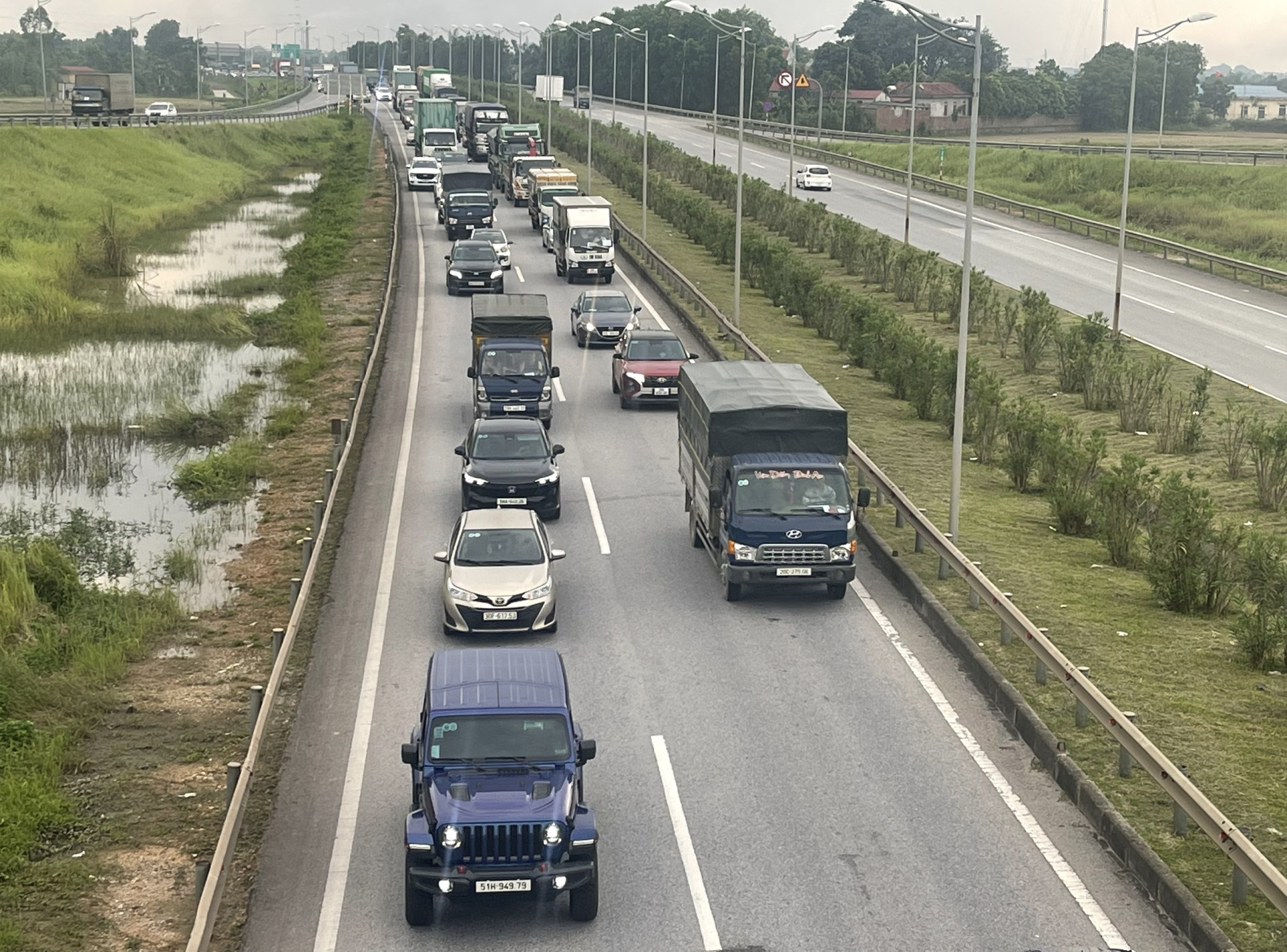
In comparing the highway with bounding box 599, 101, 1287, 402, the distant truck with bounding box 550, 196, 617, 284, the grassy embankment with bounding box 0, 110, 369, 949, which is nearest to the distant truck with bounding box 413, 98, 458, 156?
the grassy embankment with bounding box 0, 110, 369, 949

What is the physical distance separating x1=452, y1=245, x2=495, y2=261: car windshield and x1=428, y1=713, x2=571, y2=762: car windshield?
38.7m

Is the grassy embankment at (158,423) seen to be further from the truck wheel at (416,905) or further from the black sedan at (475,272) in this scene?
the black sedan at (475,272)

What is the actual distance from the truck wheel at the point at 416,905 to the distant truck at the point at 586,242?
41.5 m

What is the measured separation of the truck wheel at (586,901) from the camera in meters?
13.3

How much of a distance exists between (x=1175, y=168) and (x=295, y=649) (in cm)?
6735

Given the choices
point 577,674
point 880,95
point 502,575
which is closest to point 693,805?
point 577,674

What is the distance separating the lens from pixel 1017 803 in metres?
15.7

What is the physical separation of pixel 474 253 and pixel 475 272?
37.9 inches

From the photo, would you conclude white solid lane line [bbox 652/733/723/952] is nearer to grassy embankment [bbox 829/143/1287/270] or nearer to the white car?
grassy embankment [bbox 829/143/1287/270]

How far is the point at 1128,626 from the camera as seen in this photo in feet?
68.5

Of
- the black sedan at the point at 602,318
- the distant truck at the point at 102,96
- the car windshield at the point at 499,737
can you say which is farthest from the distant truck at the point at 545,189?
the car windshield at the point at 499,737

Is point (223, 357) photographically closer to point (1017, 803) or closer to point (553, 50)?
point (1017, 803)

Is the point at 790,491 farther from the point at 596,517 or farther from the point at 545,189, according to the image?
the point at 545,189

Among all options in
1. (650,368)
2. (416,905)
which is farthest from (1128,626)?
(650,368)
